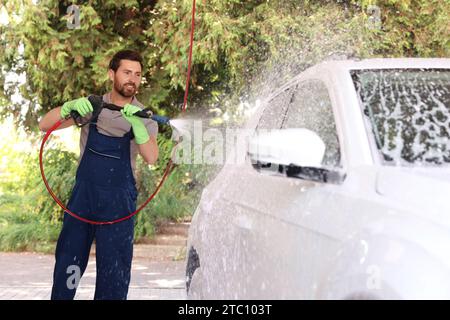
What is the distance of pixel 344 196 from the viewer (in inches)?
105

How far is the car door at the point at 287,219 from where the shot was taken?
107 inches

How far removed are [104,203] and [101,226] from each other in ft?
0.48

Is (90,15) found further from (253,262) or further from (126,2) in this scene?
(253,262)

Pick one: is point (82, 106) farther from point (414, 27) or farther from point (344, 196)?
point (414, 27)

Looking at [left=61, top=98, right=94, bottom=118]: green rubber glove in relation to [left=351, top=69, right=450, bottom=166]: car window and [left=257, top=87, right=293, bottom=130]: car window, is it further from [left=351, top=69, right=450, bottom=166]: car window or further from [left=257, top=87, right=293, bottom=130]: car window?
[left=351, top=69, right=450, bottom=166]: car window

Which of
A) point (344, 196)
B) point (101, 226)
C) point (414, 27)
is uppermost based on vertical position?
point (414, 27)

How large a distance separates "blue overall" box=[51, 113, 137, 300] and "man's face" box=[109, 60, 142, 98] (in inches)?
12.3

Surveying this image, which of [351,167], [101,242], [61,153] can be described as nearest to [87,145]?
[101,242]

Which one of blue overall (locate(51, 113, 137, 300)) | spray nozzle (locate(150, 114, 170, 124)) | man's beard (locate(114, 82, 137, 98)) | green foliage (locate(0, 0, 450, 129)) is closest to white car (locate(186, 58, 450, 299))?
spray nozzle (locate(150, 114, 170, 124))

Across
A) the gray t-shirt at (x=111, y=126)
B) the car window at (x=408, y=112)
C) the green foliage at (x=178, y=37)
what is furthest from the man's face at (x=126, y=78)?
the green foliage at (x=178, y=37)

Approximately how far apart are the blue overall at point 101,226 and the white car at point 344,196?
118 cm

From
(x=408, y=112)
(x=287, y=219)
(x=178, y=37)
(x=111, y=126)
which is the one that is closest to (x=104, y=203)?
(x=111, y=126)

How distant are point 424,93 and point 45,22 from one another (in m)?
7.13
